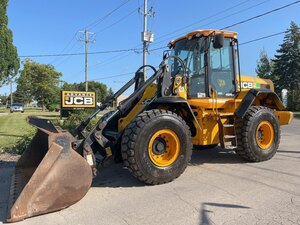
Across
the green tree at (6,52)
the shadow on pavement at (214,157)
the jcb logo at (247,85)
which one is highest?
the green tree at (6,52)

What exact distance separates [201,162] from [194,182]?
5.62ft

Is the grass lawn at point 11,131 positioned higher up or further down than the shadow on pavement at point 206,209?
higher up

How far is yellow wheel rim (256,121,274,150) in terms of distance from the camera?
7517 mm

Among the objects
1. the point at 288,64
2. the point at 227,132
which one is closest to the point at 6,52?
the point at 227,132

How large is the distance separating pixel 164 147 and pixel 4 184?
9.64ft

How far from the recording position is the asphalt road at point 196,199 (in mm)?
4242

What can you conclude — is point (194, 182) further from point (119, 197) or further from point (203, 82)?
point (203, 82)

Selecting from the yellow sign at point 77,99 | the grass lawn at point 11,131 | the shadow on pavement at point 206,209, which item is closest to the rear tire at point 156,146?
the shadow on pavement at point 206,209

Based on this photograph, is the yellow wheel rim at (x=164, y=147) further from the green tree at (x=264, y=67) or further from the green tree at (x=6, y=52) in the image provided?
the green tree at (x=264, y=67)

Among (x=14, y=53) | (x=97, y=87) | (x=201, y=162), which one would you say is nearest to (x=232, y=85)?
(x=201, y=162)

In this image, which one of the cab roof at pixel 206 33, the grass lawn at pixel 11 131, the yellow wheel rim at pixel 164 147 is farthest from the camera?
the grass lawn at pixel 11 131

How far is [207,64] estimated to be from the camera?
7.04 m

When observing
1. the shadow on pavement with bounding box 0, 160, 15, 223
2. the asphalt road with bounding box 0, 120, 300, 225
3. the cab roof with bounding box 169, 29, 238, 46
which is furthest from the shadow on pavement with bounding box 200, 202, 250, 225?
the cab roof with bounding box 169, 29, 238, 46

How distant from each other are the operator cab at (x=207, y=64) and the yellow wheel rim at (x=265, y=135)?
1002 mm
